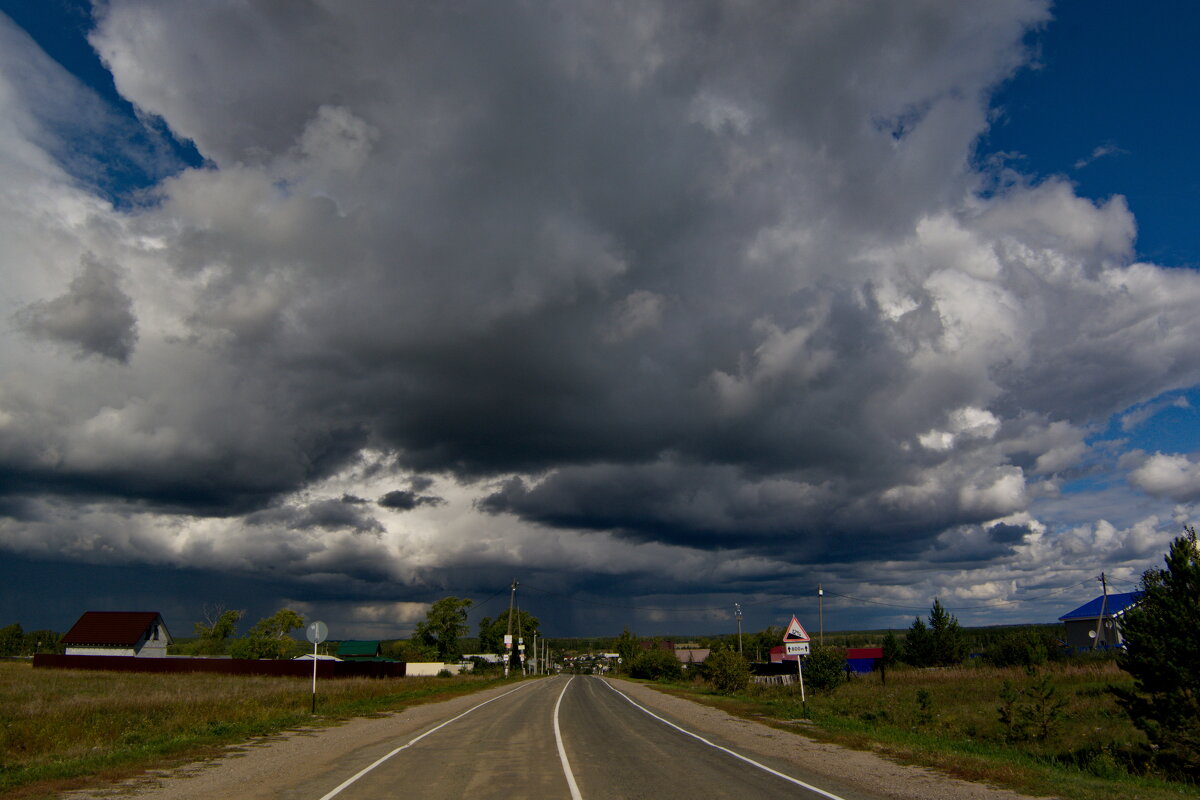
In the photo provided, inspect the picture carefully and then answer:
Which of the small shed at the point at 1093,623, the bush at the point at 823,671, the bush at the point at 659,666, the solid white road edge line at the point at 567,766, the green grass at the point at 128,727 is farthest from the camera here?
the bush at the point at 659,666

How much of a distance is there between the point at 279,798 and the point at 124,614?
329 feet

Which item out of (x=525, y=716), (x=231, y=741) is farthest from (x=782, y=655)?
(x=231, y=741)

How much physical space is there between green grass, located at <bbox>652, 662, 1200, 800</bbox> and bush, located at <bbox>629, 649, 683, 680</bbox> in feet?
167

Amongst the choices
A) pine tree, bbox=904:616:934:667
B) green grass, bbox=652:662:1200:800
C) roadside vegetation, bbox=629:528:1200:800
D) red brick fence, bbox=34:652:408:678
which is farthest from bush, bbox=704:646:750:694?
pine tree, bbox=904:616:934:667

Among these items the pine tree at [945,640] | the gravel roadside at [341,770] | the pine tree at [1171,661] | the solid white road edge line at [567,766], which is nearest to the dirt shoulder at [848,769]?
the gravel roadside at [341,770]

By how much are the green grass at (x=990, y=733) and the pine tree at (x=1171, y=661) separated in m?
0.83

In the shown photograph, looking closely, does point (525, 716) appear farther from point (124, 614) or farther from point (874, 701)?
point (124, 614)

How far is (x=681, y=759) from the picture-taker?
15805mm

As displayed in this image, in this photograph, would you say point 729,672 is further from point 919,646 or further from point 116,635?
point 116,635

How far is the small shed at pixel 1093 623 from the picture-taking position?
255ft

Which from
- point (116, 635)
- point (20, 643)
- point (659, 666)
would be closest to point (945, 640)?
point (659, 666)

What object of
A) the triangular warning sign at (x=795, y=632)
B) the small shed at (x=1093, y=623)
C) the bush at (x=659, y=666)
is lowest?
the bush at (x=659, y=666)

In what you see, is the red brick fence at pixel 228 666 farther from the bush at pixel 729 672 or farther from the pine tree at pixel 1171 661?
the pine tree at pixel 1171 661

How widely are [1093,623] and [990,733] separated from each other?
73.8 meters
